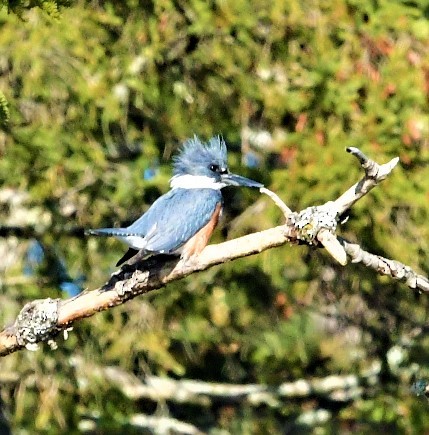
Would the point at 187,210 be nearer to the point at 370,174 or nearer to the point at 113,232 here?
the point at 113,232

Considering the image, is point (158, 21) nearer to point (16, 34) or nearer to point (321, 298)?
point (16, 34)

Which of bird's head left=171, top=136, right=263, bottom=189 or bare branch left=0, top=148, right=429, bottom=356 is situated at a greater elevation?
bare branch left=0, top=148, right=429, bottom=356

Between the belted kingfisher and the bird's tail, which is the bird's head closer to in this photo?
the belted kingfisher

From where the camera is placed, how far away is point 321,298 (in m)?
6.34

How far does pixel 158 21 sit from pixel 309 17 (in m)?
0.68

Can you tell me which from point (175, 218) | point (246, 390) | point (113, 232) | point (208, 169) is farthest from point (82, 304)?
point (246, 390)

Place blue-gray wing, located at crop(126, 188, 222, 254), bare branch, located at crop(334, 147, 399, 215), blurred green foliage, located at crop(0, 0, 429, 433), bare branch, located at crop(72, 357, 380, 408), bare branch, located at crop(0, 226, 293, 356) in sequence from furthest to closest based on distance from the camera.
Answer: bare branch, located at crop(72, 357, 380, 408) → blurred green foliage, located at crop(0, 0, 429, 433) → blue-gray wing, located at crop(126, 188, 222, 254) → bare branch, located at crop(0, 226, 293, 356) → bare branch, located at crop(334, 147, 399, 215)

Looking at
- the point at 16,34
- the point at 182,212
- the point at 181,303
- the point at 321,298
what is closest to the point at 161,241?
the point at 182,212

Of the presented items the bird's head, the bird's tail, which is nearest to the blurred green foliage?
the bird's head

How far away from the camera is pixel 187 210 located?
3.91 meters

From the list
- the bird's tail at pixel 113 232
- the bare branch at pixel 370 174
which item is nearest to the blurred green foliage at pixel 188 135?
the bird's tail at pixel 113 232

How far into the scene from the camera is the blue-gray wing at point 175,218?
353 centimetres

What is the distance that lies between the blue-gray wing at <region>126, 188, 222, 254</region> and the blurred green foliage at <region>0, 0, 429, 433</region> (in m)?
1.03

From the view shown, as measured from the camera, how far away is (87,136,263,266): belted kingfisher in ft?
11.6
